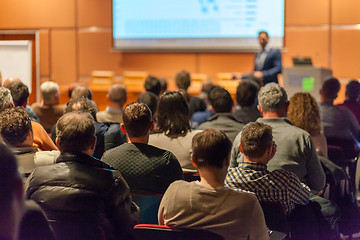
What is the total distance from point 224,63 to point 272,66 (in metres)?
2.31

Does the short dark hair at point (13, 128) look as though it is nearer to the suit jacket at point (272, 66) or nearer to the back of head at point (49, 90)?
the back of head at point (49, 90)

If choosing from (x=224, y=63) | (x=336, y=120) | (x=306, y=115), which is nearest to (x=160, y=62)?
(x=224, y=63)

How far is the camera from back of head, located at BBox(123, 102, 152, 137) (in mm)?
3041

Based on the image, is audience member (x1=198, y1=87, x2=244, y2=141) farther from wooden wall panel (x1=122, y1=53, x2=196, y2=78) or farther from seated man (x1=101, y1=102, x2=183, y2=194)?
wooden wall panel (x1=122, y1=53, x2=196, y2=78)

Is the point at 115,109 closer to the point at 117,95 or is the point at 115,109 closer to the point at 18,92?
the point at 117,95

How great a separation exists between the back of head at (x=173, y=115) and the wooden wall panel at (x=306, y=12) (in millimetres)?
5928

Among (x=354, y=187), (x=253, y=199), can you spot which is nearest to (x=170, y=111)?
(x=253, y=199)

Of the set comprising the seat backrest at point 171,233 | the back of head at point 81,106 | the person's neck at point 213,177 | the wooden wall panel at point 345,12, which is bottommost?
the seat backrest at point 171,233

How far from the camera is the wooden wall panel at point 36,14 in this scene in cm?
1021

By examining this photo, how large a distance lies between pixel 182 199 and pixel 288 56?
7338 millimetres

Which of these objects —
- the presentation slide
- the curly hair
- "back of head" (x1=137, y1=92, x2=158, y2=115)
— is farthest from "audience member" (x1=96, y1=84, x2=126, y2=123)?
the presentation slide

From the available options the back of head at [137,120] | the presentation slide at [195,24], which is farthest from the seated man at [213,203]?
the presentation slide at [195,24]

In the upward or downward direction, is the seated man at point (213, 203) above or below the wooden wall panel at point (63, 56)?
below

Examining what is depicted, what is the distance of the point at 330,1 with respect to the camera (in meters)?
8.88
